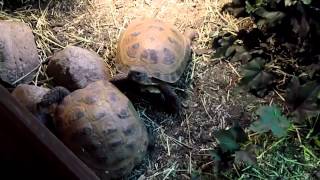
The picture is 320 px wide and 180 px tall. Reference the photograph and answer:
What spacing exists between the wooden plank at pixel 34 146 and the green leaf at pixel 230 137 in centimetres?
86

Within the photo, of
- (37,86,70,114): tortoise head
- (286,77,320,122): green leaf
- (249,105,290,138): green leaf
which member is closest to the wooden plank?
(37,86,70,114): tortoise head

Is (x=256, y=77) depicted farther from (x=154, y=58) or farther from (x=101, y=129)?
(x=101, y=129)

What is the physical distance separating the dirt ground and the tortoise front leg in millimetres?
46

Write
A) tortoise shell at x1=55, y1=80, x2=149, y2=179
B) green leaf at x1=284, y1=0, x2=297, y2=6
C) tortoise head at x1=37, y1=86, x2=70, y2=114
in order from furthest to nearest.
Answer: green leaf at x1=284, y1=0, x2=297, y2=6 → tortoise head at x1=37, y1=86, x2=70, y2=114 → tortoise shell at x1=55, y1=80, x2=149, y2=179

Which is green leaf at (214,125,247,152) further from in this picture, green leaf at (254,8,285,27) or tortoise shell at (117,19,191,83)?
green leaf at (254,8,285,27)

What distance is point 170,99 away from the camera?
2.60 m

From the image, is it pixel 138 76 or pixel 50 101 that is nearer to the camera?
pixel 50 101

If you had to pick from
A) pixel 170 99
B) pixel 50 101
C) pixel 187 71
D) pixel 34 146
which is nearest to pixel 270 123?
pixel 170 99

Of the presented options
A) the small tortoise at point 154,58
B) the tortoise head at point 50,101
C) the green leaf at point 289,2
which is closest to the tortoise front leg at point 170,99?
the small tortoise at point 154,58

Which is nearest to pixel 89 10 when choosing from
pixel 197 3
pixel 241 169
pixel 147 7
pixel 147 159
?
pixel 147 7

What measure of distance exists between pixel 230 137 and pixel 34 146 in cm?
99

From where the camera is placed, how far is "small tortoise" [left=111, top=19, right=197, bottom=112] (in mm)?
2602

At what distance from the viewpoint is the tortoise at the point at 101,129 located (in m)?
2.25

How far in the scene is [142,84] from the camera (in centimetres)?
258
